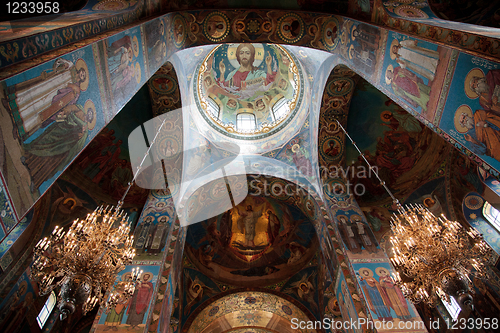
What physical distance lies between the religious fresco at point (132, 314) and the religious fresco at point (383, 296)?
5284mm

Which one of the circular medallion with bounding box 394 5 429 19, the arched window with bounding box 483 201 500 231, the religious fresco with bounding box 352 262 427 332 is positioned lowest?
the religious fresco with bounding box 352 262 427 332

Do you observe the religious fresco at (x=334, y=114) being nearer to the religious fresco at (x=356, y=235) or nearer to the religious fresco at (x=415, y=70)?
the religious fresco at (x=356, y=235)

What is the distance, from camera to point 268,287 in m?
12.5

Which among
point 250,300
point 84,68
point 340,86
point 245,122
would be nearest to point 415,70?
point 340,86

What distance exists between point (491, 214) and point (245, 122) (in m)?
9.53

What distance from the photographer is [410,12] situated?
5.68 metres

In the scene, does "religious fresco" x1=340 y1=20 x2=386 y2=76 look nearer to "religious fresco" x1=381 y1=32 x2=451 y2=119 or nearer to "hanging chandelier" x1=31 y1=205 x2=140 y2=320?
"religious fresco" x1=381 y1=32 x2=451 y2=119

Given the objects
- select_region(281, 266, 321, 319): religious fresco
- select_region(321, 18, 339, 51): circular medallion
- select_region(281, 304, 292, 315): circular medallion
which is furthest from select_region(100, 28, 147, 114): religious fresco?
select_region(281, 304, 292, 315): circular medallion

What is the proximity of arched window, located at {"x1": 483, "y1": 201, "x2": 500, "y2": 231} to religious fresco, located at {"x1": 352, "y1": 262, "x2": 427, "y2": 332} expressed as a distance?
11.5ft

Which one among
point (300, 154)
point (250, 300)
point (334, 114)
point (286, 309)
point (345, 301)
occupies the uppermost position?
point (334, 114)

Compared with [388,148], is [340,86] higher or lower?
higher

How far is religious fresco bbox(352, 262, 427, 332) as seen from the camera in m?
6.71

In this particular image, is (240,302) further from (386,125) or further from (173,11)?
(173,11)

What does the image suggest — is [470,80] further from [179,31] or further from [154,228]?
[154,228]
